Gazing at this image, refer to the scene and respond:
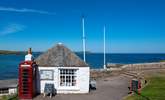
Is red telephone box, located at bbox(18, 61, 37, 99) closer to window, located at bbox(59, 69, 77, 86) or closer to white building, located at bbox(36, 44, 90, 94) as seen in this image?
white building, located at bbox(36, 44, 90, 94)

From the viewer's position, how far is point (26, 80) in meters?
19.5

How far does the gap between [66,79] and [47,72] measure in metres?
1.62

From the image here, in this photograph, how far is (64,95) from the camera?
20.5 metres

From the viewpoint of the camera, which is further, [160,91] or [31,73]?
[160,91]

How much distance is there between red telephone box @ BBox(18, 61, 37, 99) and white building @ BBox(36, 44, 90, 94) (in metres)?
1.67

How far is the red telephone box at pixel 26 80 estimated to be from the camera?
757 inches

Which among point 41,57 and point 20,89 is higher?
point 41,57

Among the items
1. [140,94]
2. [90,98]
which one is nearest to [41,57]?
[90,98]

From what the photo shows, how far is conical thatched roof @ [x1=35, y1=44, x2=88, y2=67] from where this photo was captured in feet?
70.4

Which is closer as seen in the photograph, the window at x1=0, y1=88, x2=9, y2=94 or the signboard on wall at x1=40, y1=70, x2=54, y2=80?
the signboard on wall at x1=40, y1=70, x2=54, y2=80

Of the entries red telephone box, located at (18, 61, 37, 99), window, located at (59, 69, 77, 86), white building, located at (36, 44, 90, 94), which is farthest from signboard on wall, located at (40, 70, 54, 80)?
red telephone box, located at (18, 61, 37, 99)

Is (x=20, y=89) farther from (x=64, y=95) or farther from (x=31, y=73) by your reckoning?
(x=64, y=95)

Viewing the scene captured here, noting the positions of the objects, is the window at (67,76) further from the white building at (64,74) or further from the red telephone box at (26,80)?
the red telephone box at (26,80)

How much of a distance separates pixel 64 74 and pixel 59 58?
4.71ft
